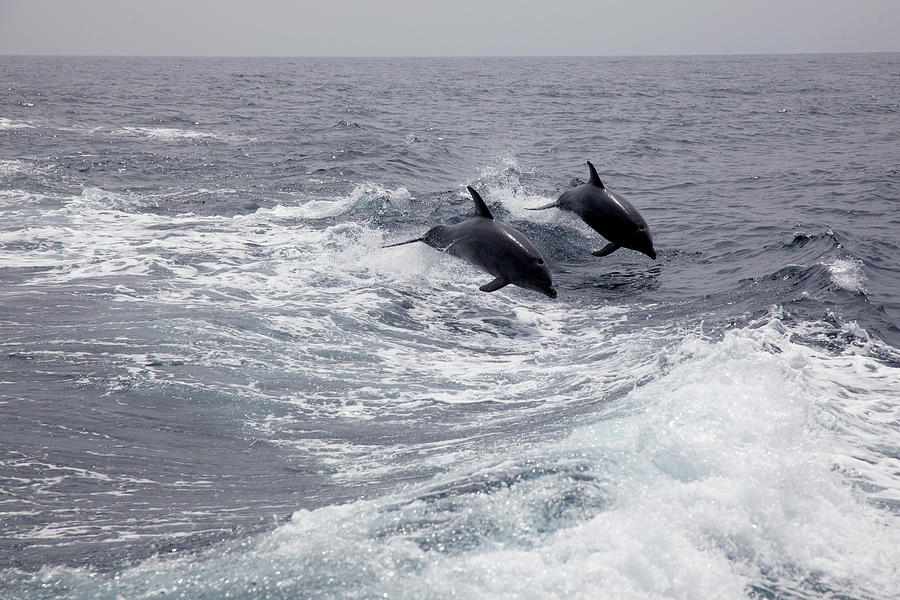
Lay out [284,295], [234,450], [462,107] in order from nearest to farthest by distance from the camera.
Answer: [234,450] → [284,295] → [462,107]

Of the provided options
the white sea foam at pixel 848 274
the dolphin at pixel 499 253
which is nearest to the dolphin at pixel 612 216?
the dolphin at pixel 499 253

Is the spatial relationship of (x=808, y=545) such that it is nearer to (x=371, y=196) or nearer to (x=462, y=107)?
(x=371, y=196)

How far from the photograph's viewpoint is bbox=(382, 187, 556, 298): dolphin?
877 centimetres

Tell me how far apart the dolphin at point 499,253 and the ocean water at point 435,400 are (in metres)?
0.80

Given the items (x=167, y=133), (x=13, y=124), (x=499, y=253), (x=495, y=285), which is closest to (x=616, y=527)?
(x=495, y=285)

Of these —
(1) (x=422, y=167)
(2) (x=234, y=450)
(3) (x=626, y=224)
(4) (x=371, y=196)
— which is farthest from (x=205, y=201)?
(2) (x=234, y=450)

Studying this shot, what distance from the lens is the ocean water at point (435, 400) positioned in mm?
4355

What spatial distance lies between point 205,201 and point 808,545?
16.0m

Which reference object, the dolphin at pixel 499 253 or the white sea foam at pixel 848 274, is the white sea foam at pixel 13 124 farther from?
the white sea foam at pixel 848 274

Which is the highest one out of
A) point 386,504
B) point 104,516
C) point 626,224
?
point 626,224

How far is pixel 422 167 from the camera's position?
2319 cm

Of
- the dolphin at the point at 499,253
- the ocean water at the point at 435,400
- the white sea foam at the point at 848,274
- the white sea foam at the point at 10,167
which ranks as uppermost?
the dolphin at the point at 499,253

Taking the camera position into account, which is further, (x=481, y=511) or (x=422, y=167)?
(x=422, y=167)

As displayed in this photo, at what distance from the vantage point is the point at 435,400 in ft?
24.1
